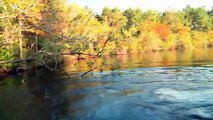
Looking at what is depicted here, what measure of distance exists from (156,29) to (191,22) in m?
25.4

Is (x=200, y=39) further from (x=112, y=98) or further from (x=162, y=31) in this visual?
(x=112, y=98)

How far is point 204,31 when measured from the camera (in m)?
100

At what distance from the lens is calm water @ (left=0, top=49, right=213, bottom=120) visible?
1311 centimetres

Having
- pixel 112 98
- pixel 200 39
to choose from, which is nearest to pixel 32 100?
pixel 112 98

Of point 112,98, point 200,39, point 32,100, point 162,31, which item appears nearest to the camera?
point 112,98

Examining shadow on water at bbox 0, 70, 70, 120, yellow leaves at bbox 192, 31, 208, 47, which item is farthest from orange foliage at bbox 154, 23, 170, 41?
shadow on water at bbox 0, 70, 70, 120

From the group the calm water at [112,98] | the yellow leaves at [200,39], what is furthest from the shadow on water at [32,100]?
the yellow leaves at [200,39]

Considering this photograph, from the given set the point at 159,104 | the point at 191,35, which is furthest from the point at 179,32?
the point at 159,104

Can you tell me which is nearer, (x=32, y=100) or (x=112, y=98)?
(x=112, y=98)

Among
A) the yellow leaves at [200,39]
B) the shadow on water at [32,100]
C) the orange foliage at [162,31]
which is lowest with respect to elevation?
the shadow on water at [32,100]

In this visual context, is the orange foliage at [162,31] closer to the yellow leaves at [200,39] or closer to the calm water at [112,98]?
the yellow leaves at [200,39]

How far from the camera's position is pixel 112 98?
16359 millimetres

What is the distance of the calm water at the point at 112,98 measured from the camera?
1311 cm

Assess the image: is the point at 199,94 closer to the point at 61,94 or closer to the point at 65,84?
the point at 61,94
